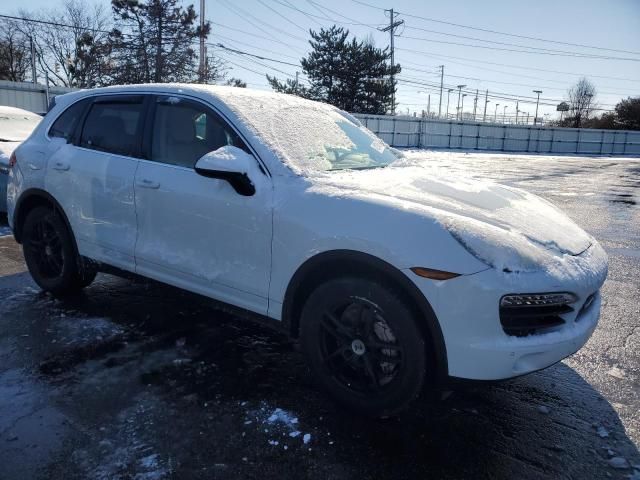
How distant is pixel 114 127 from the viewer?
3.88 meters

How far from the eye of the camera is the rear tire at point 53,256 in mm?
4160

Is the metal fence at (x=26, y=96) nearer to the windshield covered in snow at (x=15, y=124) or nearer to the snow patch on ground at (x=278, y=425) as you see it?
the windshield covered in snow at (x=15, y=124)

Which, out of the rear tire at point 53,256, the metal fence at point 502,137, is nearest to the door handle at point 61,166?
the rear tire at point 53,256

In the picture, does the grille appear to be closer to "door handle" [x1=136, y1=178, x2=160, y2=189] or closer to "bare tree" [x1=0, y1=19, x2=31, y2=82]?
"door handle" [x1=136, y1=178, x2=160, y2=189]

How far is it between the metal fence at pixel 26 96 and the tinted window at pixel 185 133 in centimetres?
2538

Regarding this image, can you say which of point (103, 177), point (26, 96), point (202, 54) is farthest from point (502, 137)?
point (103, 177)

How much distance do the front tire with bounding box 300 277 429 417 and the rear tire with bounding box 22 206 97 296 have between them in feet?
7.47

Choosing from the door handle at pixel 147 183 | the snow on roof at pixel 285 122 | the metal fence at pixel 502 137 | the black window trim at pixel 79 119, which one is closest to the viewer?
the snow on roof at pixel 285 122

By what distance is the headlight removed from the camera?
227 cm

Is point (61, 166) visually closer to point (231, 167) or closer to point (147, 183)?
point (147, 183)

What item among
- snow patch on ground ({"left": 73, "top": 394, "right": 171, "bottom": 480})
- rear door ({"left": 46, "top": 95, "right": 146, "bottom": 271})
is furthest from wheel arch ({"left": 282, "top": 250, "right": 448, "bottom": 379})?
rear door ({"left": 46, "top": 95, "right": 146, "bottom": 271})

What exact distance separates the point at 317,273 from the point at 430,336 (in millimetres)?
692

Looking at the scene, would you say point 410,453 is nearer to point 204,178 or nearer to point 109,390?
point 109,390

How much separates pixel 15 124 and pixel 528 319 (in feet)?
27.6
